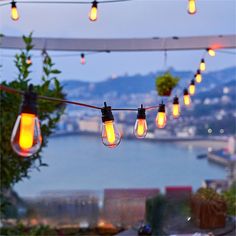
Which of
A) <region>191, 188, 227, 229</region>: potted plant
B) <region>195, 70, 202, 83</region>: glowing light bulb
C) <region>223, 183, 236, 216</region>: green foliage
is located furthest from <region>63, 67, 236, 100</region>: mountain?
<region>191, 188, 227, 229</region>: potted plant

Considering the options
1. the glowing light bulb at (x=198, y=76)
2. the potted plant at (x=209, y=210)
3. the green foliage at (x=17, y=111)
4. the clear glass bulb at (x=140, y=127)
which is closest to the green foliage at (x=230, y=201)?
the potted plant at (x=209, y=210)

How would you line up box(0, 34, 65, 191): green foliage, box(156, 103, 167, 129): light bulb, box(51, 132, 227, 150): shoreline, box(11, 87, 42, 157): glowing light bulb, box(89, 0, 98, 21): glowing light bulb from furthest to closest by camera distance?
box(51, 132, 227, 150): shoreline < box(0, 34, 65, 191): green foliage < box(89, 0, 98, 21): glowing light bulb < box(156, 103, 167, 129): light bulb < box(11, 87, 42, 157): glowing light bulb

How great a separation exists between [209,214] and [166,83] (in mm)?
1534

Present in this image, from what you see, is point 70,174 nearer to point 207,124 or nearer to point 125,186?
point 125,186

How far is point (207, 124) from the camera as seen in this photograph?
7.34 meters

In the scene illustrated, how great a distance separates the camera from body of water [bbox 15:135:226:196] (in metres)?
7.07

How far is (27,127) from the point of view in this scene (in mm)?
1521

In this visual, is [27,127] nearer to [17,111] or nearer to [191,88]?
[17,111]

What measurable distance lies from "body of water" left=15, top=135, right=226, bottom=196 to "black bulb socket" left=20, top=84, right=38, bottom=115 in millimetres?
5493

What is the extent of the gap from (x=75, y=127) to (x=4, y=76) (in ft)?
7.71

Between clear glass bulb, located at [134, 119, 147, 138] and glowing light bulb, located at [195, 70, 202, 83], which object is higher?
glowing light bulb, located at [195, 70, 202, 83]

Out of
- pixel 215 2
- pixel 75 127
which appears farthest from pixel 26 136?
pixel 75 127

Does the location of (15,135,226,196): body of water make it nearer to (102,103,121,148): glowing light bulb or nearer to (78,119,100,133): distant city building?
(78,119,100,133): distant city building

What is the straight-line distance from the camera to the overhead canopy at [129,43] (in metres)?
6.05
